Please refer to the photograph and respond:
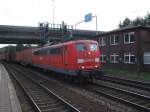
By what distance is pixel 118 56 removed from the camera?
3644cm

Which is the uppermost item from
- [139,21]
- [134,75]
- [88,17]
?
[139,21]

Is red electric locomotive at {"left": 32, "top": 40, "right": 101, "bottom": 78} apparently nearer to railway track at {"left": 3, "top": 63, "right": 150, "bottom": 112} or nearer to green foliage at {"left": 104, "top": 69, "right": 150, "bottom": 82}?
railway track at {"left": 3, "top": 63, "right": 150, "bottom": 112}

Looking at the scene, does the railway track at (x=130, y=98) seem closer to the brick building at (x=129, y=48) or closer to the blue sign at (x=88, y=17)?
the brick building at (x=129, y=48)

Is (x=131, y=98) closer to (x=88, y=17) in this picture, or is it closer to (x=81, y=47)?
(x=81, y=47)

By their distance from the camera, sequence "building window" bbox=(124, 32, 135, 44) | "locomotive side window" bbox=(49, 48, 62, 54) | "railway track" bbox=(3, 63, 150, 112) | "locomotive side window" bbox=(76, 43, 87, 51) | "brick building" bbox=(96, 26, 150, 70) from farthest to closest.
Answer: "building window" bbox=(124, 32, 135, 44)
"brick building" bbox=(96, 26, 150, 70)
"locomotive side window" bbox=(49, 48, 62, 54)
"locomotive side window" bbox=(76, 43, 87, 51)
"railway track" bbox=(3, 63, 150, 112)

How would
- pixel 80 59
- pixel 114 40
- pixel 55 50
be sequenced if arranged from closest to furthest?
pixel 80 59, pixel 55 50, pixel 114 40

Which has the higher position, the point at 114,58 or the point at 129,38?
the point at 129,38

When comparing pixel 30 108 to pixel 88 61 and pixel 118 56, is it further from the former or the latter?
pixel 118 56

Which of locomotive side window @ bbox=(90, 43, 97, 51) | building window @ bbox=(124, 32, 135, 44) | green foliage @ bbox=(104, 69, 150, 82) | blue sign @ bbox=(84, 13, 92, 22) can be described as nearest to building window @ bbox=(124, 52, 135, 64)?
building window @ bbox=(124, 32, 135, 44)

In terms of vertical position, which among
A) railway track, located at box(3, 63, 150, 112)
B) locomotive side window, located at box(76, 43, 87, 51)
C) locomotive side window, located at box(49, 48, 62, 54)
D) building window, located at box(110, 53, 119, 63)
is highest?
locomotive side window, located at box(76, 43, 87, 51)

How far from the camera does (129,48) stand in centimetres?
3397

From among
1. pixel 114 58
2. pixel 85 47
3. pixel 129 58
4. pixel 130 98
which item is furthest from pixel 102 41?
pixel 130 98

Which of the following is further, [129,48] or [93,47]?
[129,48]

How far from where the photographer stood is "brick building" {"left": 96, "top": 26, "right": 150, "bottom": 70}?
32.2 meters
